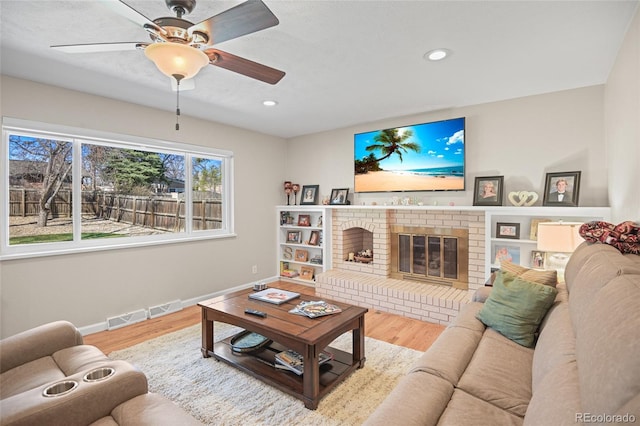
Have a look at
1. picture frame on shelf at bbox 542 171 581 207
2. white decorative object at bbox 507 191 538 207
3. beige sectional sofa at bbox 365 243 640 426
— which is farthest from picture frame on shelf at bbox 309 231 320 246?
beige sectional sofa at bbox 365 243 640 426

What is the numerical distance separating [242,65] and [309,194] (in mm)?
3200

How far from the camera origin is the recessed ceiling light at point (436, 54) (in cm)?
228

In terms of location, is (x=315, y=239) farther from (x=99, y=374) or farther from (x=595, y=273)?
(x=595, y=273)

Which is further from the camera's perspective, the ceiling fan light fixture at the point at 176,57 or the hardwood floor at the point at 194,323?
the hardwood floor at the point at 194,323

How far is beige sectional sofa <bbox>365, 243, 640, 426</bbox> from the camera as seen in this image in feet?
2.41

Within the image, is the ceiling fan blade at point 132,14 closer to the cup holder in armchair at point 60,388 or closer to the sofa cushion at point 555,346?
the cup holder in armchair at point 60,388

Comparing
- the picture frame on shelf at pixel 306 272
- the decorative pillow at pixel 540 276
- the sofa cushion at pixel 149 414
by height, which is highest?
the decorative pillow at pixel 540 276

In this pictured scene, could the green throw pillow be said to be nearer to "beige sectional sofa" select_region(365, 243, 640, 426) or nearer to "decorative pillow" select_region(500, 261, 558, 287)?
"beige sectional sofa" select_region(365, 243, 640, 426)

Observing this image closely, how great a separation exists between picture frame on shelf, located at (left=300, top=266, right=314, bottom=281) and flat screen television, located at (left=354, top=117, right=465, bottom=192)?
4.95 feet

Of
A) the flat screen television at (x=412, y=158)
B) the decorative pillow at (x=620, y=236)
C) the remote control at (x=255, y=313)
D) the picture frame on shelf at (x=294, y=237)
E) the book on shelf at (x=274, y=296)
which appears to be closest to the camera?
the decorative pillow at (x=620, y=236)

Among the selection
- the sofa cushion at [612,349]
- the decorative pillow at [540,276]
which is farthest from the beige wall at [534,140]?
the sofa cushion at [612,349]

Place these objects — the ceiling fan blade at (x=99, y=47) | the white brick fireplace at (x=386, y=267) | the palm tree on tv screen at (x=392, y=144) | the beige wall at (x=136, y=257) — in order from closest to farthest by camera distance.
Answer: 1. the ceiling fan blade at (x=99, y=47)
2. the beige wall at (x=136, y=257)
3. the white brick fireplace at (x=386, y=267)
4. the palm tree on tv screen at (x=392, y=144)

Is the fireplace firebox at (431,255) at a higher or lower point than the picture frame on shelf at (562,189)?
lower

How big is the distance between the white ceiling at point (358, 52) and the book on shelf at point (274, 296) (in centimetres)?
194
